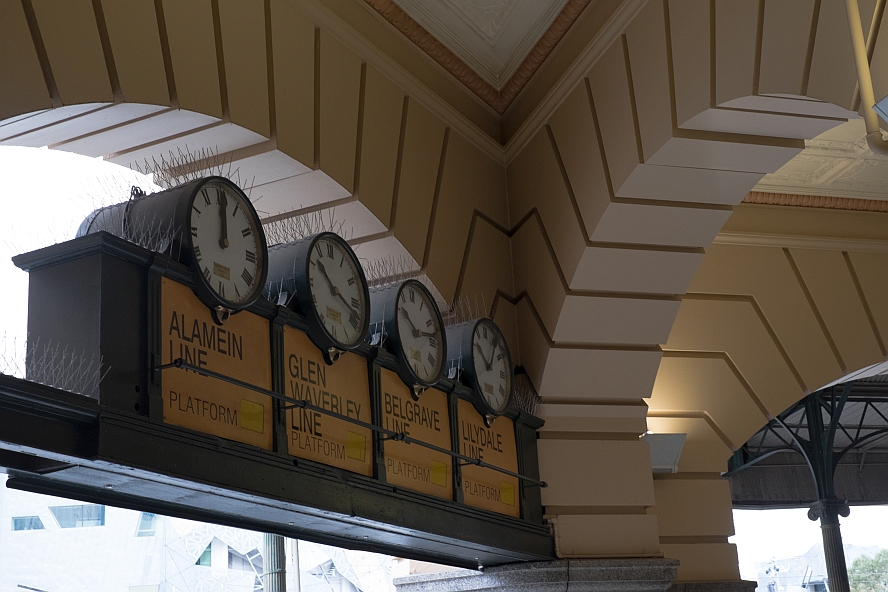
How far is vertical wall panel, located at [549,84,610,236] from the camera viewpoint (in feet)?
18.0

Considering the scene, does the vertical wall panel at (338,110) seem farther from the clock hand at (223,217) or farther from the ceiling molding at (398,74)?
the clock hand at (223,217)

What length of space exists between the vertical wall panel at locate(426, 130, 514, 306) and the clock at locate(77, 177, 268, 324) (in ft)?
6.40

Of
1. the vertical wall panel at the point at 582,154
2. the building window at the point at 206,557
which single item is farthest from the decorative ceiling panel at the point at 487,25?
the building window at the point at 206,557

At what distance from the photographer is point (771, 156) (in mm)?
5137

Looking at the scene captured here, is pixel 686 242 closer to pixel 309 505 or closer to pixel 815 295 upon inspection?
pixel 815 295

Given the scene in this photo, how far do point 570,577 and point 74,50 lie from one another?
397cm

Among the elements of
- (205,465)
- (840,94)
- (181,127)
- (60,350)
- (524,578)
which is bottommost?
(524,578)

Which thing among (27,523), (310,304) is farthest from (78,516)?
(310,304)

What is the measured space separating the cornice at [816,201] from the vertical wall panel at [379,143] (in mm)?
3675

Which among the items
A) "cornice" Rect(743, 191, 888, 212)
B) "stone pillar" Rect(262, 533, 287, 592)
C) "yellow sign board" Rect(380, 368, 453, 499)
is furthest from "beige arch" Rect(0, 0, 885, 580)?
"stone pillar" Rect(262, 533, 287, 592)

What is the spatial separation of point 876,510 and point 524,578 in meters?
20.7

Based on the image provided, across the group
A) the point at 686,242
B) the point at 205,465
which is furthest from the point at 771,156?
the point at 205,465

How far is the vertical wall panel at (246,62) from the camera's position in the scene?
4.11m

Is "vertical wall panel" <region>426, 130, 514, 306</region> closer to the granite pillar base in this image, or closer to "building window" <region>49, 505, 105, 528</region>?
the granite pillar base
